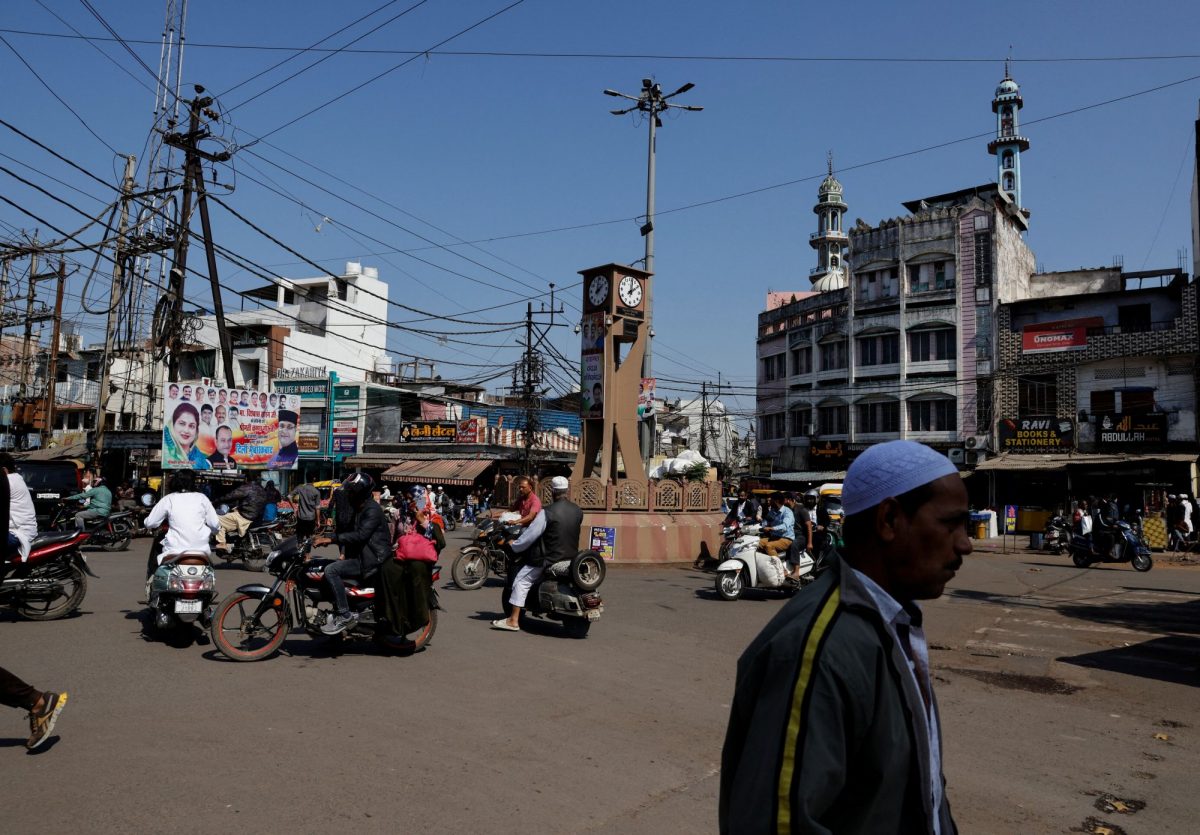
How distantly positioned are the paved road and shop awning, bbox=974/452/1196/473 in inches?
970

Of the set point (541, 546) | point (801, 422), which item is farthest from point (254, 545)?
point (801, 422)

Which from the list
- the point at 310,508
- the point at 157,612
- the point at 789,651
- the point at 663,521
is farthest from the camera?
the point at 663,521

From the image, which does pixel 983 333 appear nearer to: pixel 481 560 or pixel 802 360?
pixel 802 360

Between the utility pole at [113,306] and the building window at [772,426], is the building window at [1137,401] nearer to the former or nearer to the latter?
the building window at [772,426]

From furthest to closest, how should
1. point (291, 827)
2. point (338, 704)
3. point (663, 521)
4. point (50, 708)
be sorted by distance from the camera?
point (663, 521), point (338, 704), point (50, 708), point (291, 827)

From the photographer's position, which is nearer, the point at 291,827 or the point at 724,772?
the point at 724,772

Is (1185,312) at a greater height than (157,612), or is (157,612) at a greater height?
(1185,312)

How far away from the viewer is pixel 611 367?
18719 mm

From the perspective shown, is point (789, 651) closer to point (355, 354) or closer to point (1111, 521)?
point (1111, 521)

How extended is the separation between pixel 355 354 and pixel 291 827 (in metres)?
51.3

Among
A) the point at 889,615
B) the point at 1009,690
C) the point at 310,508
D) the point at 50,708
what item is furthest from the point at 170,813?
the point at 310,508

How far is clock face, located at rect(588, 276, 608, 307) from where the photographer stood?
18.8 meters

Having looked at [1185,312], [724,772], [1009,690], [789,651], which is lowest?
[1009,690]

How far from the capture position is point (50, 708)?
4973 millimetres
